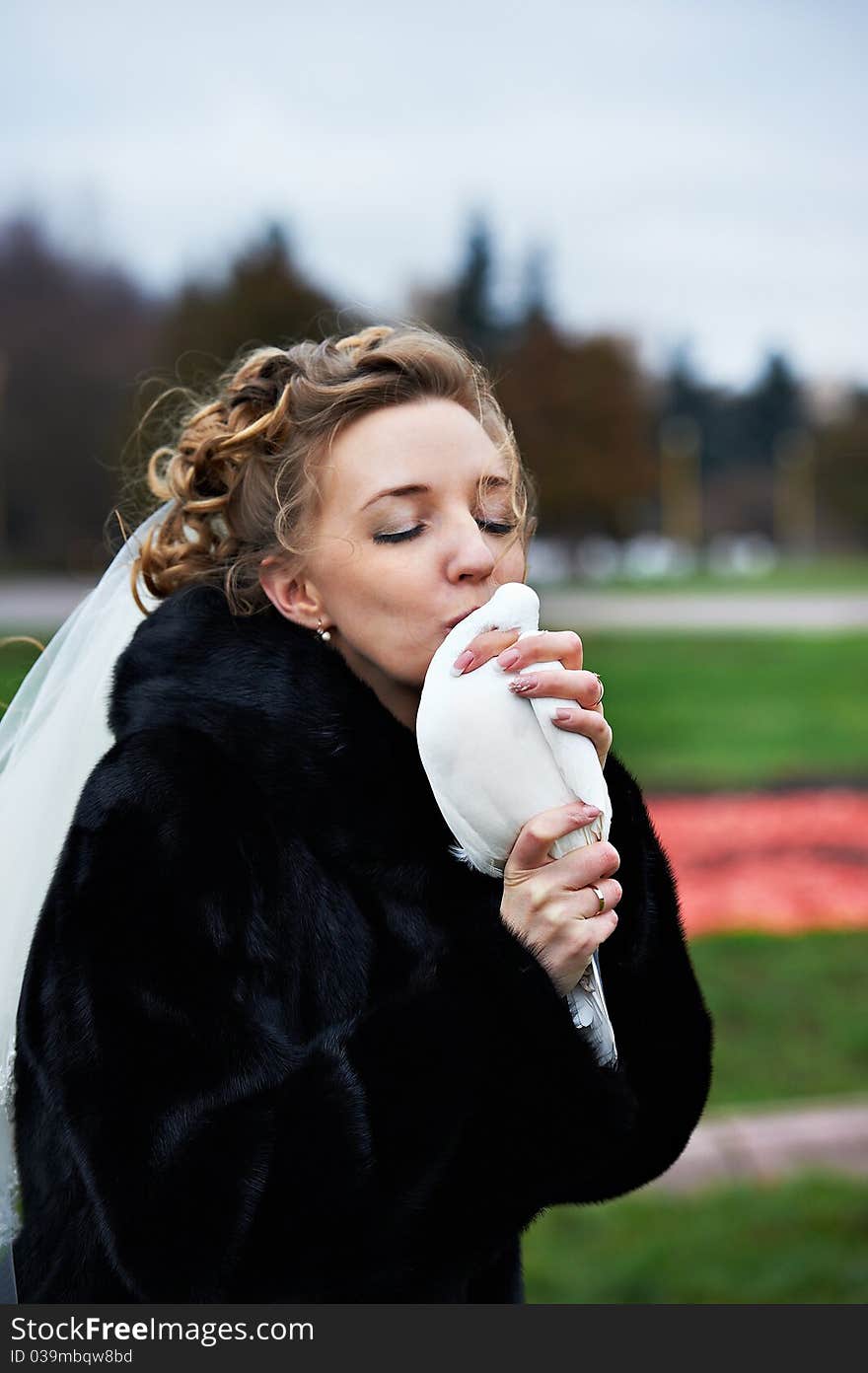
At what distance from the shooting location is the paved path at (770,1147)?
374 cm

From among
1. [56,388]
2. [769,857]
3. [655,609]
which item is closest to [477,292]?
[56,388]

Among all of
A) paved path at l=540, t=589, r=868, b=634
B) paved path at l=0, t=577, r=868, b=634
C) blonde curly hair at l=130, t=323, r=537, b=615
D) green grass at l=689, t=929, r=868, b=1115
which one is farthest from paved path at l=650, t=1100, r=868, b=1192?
paved path at l=540, t=589, r=868, b=634

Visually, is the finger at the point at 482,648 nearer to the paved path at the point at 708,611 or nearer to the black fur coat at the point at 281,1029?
the black fur coat at the point at 281,1029

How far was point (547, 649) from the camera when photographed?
5.28ft

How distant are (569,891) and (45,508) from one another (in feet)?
116

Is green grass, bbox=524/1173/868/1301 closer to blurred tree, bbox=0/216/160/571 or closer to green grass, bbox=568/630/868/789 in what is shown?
green grass, bbox=568/630/868/789

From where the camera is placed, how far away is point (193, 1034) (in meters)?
1.52

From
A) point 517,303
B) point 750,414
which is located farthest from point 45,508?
point 750,414

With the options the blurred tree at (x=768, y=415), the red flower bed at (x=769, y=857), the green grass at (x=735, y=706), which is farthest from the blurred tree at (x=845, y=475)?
the red flower bed at (x=769, y=857)

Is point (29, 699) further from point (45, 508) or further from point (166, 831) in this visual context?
point (45, 508)

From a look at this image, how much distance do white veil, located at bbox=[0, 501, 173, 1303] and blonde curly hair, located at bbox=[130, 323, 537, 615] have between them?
147mm

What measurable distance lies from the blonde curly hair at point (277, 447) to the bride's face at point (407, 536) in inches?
1.2

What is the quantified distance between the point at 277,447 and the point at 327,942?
0.71 metres
